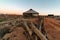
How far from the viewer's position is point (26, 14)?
24281 millimetres

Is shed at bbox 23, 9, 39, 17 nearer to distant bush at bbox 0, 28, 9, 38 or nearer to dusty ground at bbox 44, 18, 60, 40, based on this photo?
dusty ground at bbox 44, 18, 60, 40

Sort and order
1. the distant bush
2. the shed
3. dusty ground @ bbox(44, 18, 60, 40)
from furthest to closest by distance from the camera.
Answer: the shed, dusty ground @ bbox(44, 18, 60, 40), the distant bush

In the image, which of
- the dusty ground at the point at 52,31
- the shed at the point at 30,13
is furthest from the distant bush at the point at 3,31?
the shed at the point at 30,13

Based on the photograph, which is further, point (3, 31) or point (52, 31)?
point (52, 31)

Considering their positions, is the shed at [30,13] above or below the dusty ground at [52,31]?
above

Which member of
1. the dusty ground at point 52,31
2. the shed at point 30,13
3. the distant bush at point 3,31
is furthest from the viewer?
the shed at point 30,13

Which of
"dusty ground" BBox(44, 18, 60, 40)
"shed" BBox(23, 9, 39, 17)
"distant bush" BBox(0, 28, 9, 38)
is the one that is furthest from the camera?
"shed" BBox(23, 9, 39, 17)

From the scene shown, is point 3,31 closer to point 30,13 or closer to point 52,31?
point 52,31

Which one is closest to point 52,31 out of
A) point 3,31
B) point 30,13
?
point 3,31

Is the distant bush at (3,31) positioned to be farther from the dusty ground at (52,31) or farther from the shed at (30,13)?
the shed at (30,13)

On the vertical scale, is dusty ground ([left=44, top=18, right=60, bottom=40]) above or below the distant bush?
below

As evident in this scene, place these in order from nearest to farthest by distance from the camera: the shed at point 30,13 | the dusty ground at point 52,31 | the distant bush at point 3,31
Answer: the distant bush at point 3,31
the dusty ground at point 52,31
the shed at point 30,13

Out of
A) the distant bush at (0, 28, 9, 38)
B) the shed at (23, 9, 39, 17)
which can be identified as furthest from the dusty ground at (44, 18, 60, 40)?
the shed at (23, 9, 39, 17)

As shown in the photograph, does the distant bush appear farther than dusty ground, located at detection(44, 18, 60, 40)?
No
